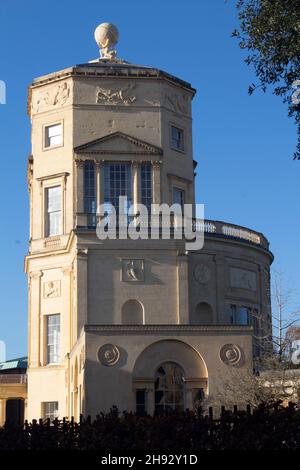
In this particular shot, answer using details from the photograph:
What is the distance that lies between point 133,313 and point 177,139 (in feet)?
37.4

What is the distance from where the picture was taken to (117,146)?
173 feet

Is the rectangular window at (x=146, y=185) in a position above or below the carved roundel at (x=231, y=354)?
above

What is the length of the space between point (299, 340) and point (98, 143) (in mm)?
14645

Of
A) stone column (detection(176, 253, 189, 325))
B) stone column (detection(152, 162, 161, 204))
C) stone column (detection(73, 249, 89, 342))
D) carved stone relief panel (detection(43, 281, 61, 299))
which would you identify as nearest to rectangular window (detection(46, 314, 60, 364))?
carved stone relief panel (detection(43, 281, 61, 299))

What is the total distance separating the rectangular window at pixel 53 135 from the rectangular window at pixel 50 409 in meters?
14.0

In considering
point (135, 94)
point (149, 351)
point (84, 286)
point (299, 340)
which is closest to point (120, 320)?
point (84, 286)

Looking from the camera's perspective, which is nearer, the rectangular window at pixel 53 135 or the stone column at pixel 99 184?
the stone column at pixel 99 184

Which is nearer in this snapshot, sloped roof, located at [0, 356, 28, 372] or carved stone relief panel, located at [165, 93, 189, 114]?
carved stone relief panel, located at [165, 93, 189, 114]

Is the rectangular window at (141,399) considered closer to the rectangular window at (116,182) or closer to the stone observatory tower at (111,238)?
the stone observatory tower at (111,238)

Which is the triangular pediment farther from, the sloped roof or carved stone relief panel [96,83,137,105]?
the sloped roof

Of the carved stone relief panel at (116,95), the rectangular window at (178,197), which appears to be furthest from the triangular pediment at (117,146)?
the rectangular window at (178,197)

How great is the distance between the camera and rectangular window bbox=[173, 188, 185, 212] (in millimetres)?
54312

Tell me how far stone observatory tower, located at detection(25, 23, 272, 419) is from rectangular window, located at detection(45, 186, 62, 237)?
0.21 ft

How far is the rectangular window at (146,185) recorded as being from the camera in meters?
52.4
